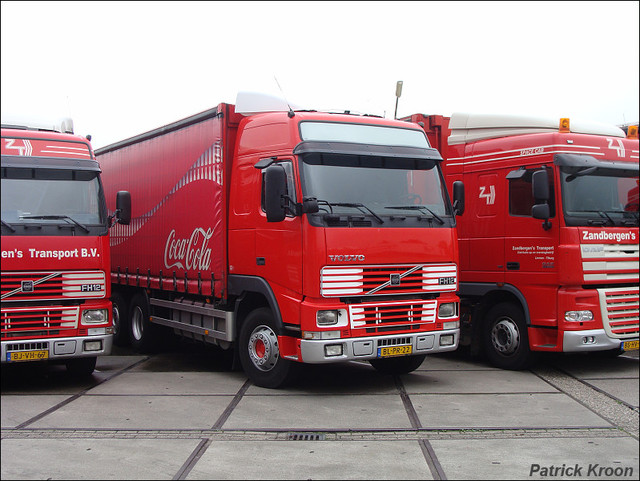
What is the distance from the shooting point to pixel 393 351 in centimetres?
909

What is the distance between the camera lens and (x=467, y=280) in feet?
38.1

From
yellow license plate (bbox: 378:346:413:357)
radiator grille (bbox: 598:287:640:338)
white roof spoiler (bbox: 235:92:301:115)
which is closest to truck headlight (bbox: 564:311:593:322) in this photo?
radiator grille (bbox: 598:287:640:338)

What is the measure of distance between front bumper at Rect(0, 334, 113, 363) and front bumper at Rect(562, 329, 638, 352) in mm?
5946

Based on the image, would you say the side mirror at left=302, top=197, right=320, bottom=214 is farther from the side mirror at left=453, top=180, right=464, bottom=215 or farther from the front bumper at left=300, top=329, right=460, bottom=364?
the side mirror at left=453, top=180, right=464, bottom=215

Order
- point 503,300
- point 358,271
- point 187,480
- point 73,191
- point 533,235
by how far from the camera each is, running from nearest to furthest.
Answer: point 187,480 < point 358,271 < point 73,191 < point 533,235 < point 503,300

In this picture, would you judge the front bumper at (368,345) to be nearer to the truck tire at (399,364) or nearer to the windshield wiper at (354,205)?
the truck tire at (399,364)

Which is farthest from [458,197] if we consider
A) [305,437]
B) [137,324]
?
[137,324]

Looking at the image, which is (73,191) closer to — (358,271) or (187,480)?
(358,271)

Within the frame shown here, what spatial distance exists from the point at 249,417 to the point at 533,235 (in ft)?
15.8

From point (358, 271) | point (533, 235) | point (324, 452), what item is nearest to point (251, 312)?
point (358, 271)

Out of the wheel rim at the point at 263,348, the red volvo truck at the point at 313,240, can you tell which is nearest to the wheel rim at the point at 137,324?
the red volvo truck at the point at 313,240

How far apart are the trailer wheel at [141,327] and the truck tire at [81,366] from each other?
239 cm

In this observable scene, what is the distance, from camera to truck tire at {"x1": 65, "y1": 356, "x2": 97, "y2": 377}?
33.8 feet

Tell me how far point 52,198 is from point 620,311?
7641 millimetres
